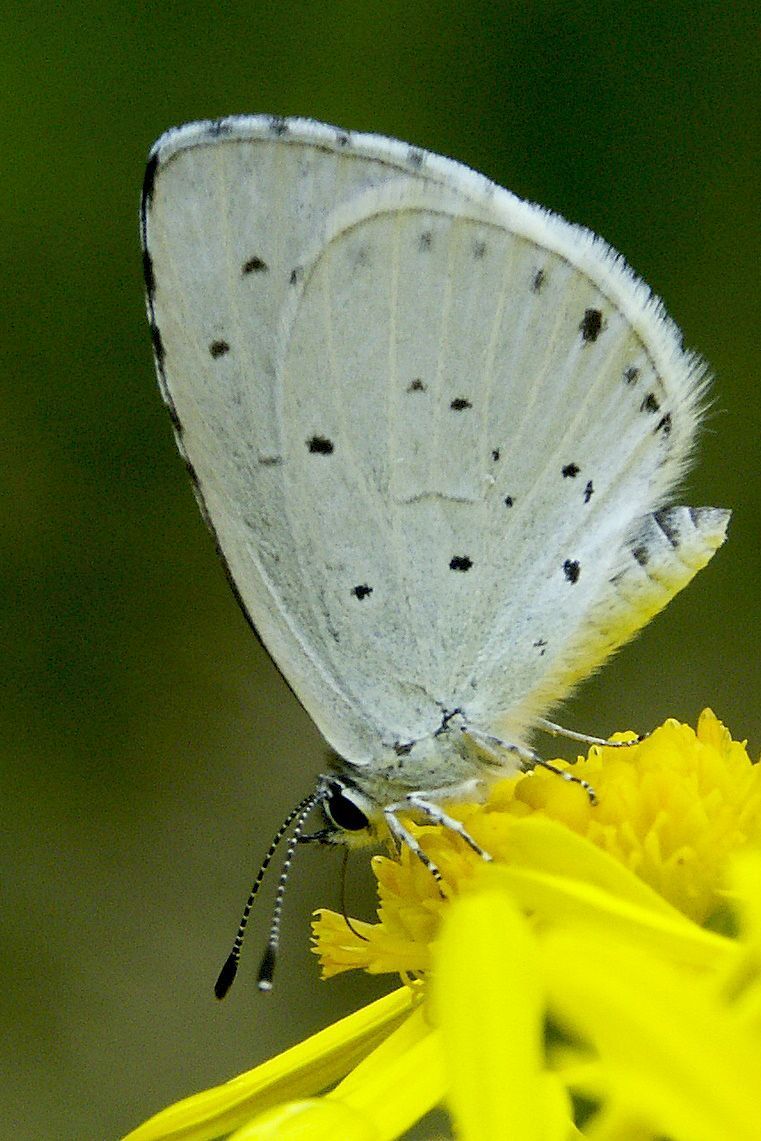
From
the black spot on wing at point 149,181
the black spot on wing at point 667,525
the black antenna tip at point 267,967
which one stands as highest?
the black spot on wing at point 149,181

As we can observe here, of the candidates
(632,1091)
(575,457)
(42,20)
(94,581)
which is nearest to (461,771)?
(575,457)

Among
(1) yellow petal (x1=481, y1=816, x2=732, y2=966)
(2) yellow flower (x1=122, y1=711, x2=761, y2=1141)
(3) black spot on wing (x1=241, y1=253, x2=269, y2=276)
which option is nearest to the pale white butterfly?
(3) black spot on wing (x1=241, y1=253, x2=269, y2=276)

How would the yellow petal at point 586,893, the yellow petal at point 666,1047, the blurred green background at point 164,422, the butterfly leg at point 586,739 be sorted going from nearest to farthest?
the yellow petal at point 666,1047 → the yellow petal at point 586,893 → the butterfly leg at point 586,739 → the blurred green background at point 164,422

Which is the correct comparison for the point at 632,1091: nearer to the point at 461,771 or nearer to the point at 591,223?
the point at 461,771

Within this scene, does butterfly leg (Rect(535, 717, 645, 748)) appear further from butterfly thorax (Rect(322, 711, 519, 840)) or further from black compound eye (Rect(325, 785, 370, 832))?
black compound eye (Rect(325, 785, 370, 832))

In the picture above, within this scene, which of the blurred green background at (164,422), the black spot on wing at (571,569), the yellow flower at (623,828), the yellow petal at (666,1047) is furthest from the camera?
the blurred green background at (164,422)

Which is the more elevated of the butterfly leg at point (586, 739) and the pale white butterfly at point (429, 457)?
the pale white butterfly at point (429, 457)

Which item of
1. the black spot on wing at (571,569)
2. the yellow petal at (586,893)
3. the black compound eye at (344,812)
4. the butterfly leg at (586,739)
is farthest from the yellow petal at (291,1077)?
the yellow petal at (586,893)

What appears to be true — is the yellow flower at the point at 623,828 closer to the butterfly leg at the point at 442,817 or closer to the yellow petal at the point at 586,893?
the butterfly leg at the point at 442,817
